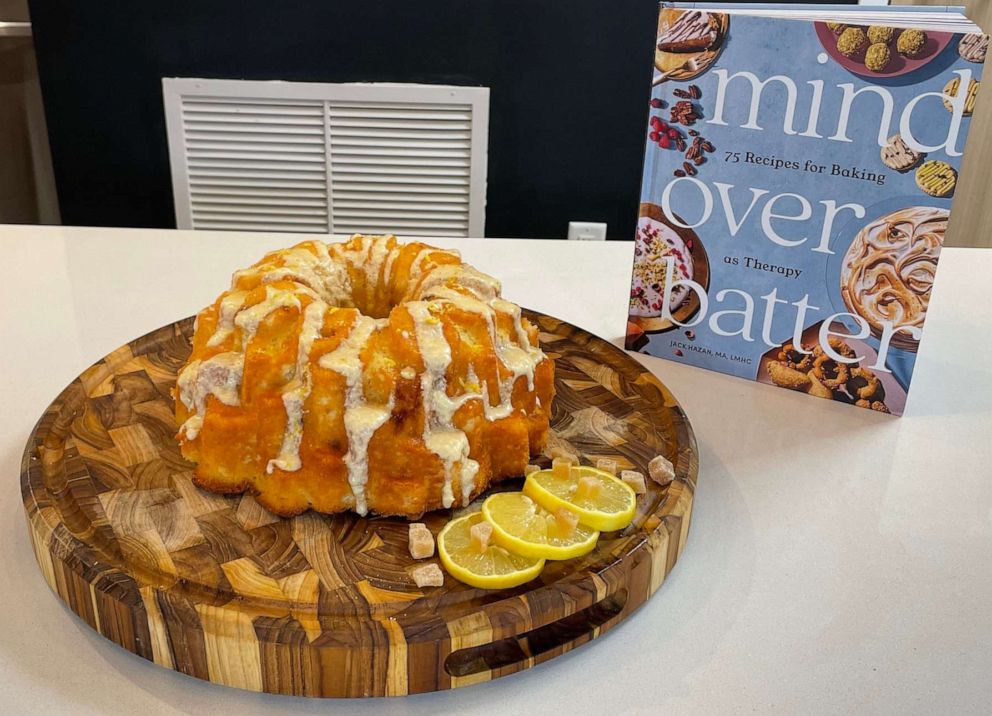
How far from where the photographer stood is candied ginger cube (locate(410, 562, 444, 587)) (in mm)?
914

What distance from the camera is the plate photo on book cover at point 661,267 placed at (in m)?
1.35

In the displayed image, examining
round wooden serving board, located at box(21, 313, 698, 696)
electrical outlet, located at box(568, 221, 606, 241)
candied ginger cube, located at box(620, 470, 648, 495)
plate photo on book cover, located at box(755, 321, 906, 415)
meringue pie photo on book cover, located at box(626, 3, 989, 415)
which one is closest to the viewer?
round wooden serving board, located at box(21, 313, 698, 696)

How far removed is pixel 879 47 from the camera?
1149mm

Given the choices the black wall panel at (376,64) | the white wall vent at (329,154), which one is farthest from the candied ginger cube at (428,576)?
the black wall panel at (376,64)

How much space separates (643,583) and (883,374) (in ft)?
1.81

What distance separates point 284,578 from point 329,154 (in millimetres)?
2087

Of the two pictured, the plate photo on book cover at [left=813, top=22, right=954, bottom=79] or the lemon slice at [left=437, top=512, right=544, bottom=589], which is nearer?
the lemon slice at [left=437, top=512, right=544, bottom=589]

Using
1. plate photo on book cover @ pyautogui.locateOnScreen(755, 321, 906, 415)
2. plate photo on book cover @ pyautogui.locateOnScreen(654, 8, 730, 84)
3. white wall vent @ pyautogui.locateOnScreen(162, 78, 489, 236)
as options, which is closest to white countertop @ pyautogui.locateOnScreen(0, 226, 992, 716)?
plate photo on book cover @ pyautogui.locateOnScreen(755, 321, 906, 415)

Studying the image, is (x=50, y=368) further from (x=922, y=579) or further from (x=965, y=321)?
(x=965, y=321)

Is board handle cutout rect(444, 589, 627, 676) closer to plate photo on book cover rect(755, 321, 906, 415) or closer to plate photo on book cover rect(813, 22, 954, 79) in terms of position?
plate photo on book cover rect(755, 321, 906, 415)

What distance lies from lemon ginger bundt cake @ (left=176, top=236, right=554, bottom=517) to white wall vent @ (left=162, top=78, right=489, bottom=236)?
1.78 meters

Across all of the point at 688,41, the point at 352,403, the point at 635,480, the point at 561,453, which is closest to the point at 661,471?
the point at 635,480

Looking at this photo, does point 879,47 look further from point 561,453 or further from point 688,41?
point 561,453

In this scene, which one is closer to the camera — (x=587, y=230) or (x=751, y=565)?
(x=751, y=565)
